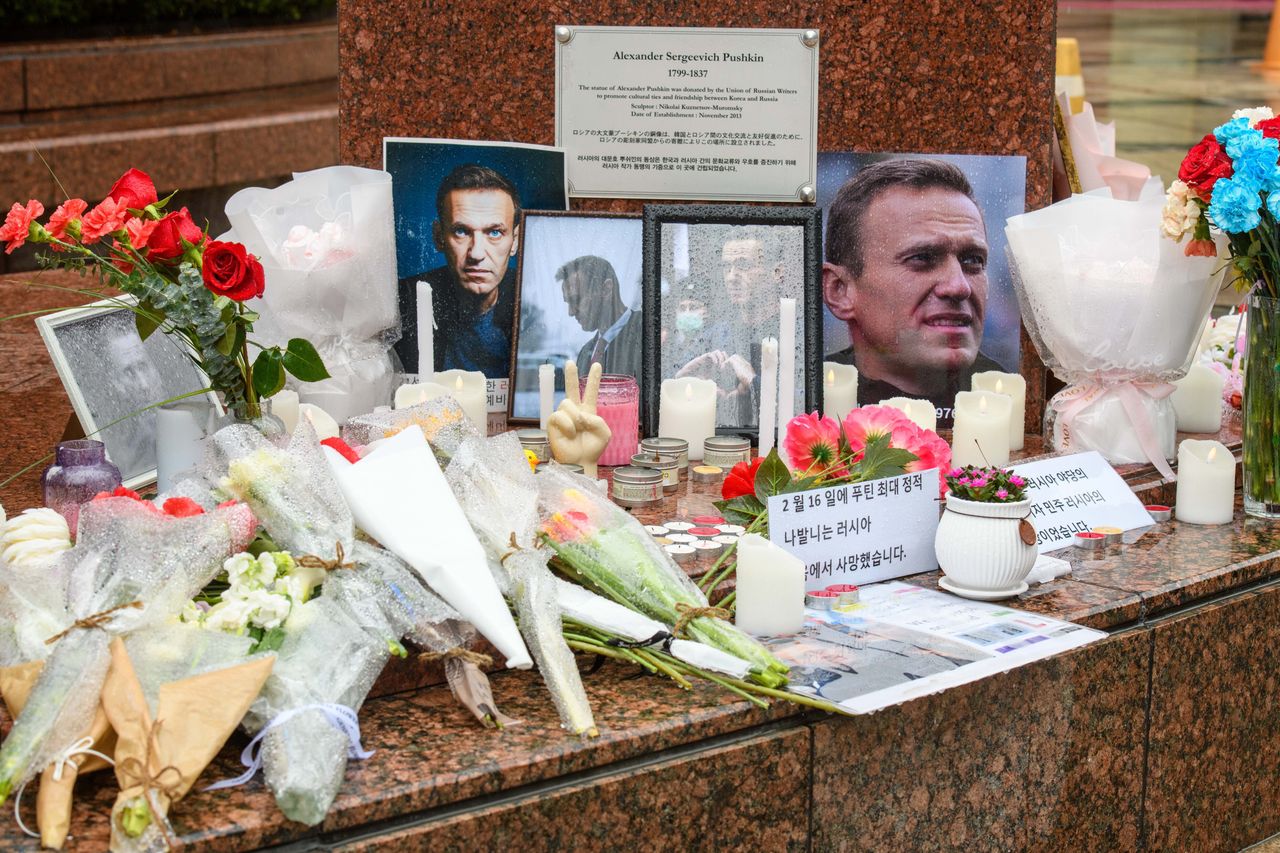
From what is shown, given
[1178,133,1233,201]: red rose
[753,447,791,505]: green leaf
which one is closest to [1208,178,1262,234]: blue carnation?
[1178,133,1233,201]: red rose

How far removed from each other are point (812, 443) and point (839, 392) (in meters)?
0.58

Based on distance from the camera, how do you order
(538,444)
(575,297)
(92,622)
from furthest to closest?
(575,297) < (538,444) < (92,622)

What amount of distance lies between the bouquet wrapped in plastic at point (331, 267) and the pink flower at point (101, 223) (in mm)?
595

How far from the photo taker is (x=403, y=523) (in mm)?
2221

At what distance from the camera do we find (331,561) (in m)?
2.13

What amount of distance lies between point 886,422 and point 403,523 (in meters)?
0.88

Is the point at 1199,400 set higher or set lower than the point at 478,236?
lower

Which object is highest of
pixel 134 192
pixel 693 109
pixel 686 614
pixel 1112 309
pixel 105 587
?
pixel 693 109

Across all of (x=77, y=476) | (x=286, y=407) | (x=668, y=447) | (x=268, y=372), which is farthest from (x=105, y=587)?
(x=668, y=447)

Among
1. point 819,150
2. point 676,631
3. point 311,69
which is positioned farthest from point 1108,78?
point 676,631

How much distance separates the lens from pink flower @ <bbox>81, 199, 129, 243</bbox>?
2.54 meters

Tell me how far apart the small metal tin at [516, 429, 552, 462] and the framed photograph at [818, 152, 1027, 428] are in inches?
30.9

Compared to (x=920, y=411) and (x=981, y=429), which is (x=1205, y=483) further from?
(x=920, y=411)

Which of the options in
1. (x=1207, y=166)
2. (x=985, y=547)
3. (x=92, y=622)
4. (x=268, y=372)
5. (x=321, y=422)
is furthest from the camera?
(x=321, y=422)
